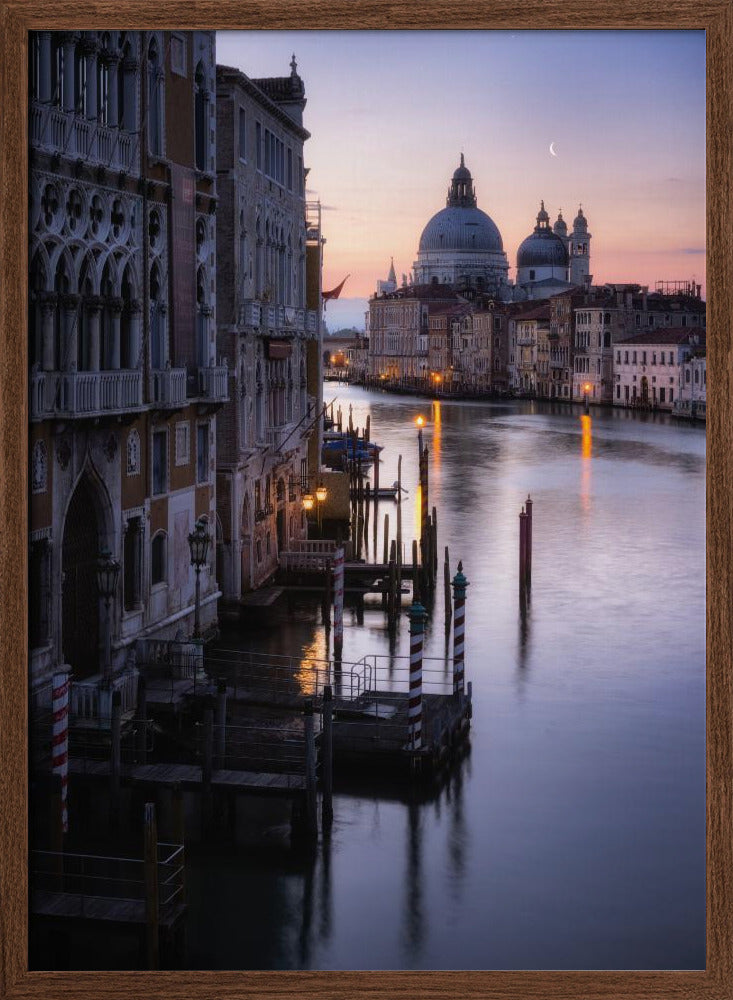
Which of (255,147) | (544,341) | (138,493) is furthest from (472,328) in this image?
(138,493)

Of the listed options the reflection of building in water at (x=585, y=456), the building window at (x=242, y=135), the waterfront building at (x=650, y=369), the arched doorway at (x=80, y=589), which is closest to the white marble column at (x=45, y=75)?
the arched doorway at (x=80, y=589)

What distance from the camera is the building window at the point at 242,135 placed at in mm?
9000

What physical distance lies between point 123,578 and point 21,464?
2410mm

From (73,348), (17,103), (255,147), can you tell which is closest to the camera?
(17,103)

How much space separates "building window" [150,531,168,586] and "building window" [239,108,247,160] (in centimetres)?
338

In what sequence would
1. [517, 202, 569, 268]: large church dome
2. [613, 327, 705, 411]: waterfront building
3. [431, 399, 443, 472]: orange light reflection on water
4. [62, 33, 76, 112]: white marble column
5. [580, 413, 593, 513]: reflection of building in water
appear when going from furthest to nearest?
[517, 202, 569, 268]: large church dome → [613, 327, 705, 411]: waterfront building → [431, 399, 443, 472]: orange light reflection on water → [580, 413, 593, 513]: reflection of building in water → [62, 33, 76, 112]: white marble column

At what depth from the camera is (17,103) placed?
3.36 metres

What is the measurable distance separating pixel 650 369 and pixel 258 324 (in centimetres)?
A: 1731

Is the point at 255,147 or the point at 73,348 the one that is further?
the point at 255,147

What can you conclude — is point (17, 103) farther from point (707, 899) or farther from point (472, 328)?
point (472, 328)

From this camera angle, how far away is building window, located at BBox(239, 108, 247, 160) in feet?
29.5

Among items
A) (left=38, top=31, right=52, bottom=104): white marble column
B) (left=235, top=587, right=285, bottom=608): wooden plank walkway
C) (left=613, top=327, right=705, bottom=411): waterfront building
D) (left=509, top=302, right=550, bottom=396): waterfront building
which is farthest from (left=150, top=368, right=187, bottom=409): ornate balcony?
(left=509, top=302, right=550, bottom=396): waterfront building

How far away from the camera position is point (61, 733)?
15.1 ft

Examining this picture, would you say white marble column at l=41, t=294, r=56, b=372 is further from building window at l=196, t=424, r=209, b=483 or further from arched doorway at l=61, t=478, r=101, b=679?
building window at l=196, t=424, r=209, b=483
